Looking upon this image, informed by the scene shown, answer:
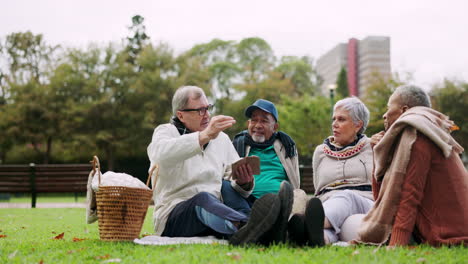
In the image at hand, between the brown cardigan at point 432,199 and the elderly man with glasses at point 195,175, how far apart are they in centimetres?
114

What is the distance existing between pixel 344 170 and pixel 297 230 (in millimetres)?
1337

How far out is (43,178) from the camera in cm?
1409

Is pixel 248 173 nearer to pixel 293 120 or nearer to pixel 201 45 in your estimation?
pixel 293 120

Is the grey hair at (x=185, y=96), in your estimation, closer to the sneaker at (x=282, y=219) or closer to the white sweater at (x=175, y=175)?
the white sweater at (x=175, y=175)

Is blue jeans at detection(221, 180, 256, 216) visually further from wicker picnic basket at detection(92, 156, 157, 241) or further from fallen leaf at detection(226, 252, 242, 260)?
fallen leaf at detection(226, 252, 242, 260)

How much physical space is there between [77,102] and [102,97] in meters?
1.77

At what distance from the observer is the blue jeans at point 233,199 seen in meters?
4.89

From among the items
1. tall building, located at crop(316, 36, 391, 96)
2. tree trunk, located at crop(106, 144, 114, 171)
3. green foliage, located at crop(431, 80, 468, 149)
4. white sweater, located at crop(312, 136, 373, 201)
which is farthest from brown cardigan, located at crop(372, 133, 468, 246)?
tall building, located at crop(316, 36, 391, 96)

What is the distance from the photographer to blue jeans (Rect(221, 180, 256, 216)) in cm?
489

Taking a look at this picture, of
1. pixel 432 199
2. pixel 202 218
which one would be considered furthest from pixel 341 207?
pixel 202 218

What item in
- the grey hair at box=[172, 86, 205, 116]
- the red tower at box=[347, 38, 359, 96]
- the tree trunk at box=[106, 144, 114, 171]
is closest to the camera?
the grey hair at box=[172, 86, 205, 116]

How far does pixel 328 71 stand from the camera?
144m

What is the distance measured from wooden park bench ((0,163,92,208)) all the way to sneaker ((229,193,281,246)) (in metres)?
10.9

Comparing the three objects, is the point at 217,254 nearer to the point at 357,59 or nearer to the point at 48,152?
the point at 48,152
